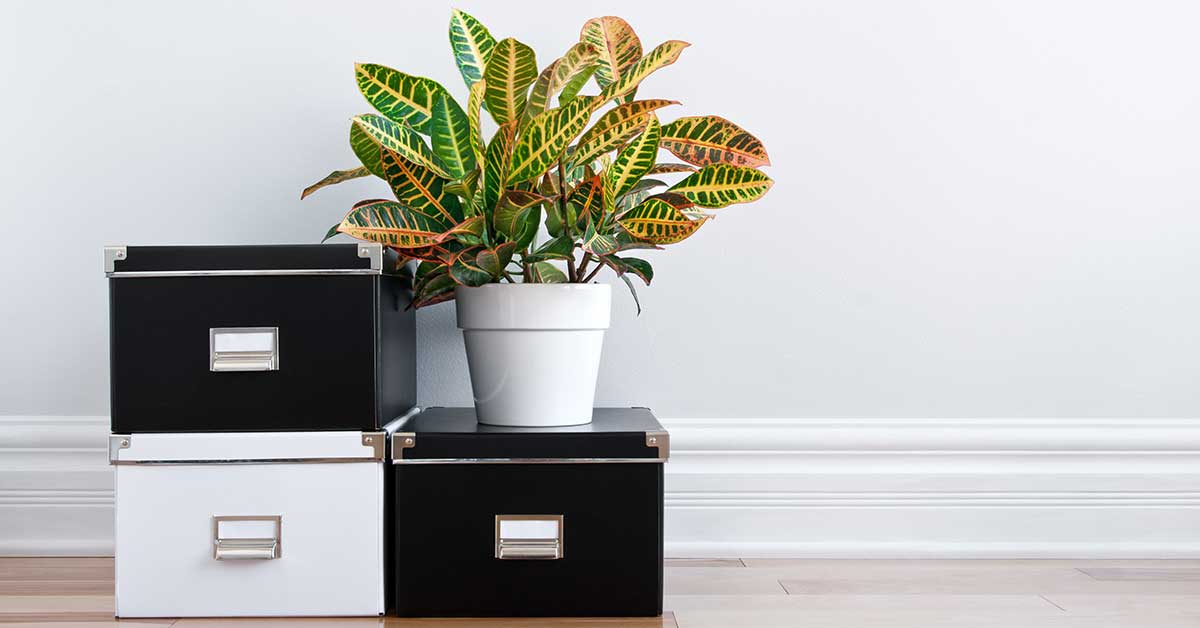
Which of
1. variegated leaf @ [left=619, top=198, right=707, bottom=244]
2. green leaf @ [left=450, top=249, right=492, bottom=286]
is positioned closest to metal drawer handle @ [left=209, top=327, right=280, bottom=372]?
green leaf @ [left=450, top=249, right=492, bottom=286]

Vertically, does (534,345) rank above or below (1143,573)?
above

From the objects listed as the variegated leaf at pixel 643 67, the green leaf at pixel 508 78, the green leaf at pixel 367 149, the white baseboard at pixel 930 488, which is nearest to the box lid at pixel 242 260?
the green leaf at pixel 367 149

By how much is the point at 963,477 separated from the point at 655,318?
1.63 ft

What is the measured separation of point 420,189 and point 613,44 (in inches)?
10.8

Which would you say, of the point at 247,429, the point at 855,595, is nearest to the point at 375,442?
the point at 247,429

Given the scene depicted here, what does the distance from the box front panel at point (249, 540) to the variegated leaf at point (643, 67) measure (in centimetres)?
48

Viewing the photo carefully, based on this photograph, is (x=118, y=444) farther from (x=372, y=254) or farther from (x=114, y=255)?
(x=372, y=254)

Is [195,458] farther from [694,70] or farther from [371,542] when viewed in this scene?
[694,70]

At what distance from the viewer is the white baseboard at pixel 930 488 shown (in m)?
1.32

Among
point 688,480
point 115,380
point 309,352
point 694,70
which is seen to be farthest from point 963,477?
point 115,380

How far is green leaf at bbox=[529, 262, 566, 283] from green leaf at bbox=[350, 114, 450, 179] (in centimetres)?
14

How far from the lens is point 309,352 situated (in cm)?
99

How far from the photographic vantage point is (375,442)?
0.99 metres

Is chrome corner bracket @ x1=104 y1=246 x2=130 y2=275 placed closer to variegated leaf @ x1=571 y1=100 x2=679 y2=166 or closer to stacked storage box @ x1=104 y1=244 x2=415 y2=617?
stacked storage box @ x1=104 y1=244 x2=415 y2=617
